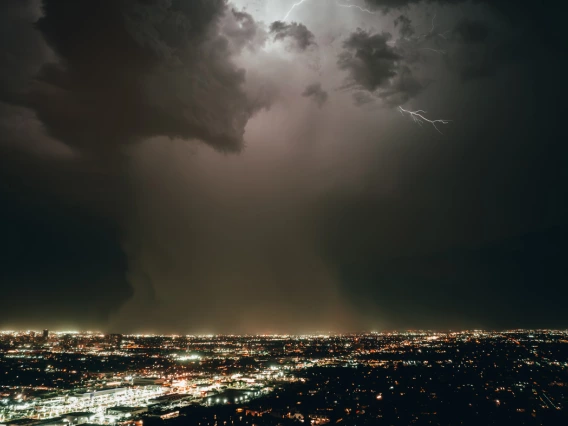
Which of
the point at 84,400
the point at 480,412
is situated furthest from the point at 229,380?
the point at 480,412

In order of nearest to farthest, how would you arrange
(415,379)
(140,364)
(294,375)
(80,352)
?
(415,379) < (294,375) < (140,364) < (80,352)

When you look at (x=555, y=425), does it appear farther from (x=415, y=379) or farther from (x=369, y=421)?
(x=415, y=379)

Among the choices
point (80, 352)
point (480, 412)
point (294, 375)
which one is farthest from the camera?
point (80, 352)

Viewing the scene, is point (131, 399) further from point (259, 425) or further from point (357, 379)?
point (357, 379)

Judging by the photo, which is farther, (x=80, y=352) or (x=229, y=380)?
(x=80, y=352)

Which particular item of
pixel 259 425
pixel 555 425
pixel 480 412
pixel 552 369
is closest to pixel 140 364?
pixel 259 425

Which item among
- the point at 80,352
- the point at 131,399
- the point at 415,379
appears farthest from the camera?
A: the point at 80,352
